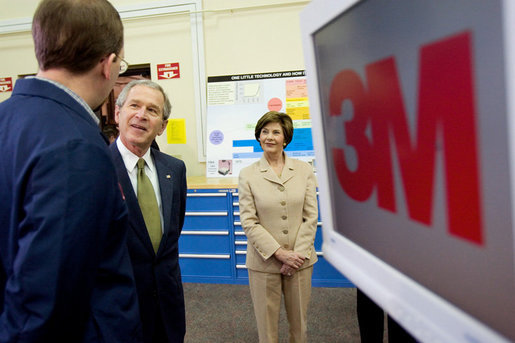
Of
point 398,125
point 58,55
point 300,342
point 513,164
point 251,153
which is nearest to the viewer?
point 513,164

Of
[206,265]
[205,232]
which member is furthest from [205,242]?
[206,265]

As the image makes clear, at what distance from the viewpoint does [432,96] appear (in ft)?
0.99

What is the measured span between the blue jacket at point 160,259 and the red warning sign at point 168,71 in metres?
2.34

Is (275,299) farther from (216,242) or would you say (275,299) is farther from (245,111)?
(245,111)

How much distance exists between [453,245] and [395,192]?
81 mm

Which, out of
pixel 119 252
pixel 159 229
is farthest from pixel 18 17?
pixel 119 252

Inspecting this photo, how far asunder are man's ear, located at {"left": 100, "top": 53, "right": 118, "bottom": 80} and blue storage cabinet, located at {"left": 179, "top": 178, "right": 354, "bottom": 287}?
203 cm

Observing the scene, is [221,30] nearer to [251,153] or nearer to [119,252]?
[251,153]

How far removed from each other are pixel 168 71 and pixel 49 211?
3232mm

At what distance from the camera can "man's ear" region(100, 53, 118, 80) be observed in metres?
0.85

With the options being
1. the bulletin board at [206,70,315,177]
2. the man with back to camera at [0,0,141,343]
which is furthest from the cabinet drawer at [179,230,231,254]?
the man with back to camera at [0,0,141,343]

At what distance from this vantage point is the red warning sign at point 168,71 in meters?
3.63

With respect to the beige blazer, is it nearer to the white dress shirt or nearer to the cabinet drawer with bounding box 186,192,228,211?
the white dress shirt

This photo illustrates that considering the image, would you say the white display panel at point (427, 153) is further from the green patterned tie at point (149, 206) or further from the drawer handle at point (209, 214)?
the drawer handle at point (209, 214)
